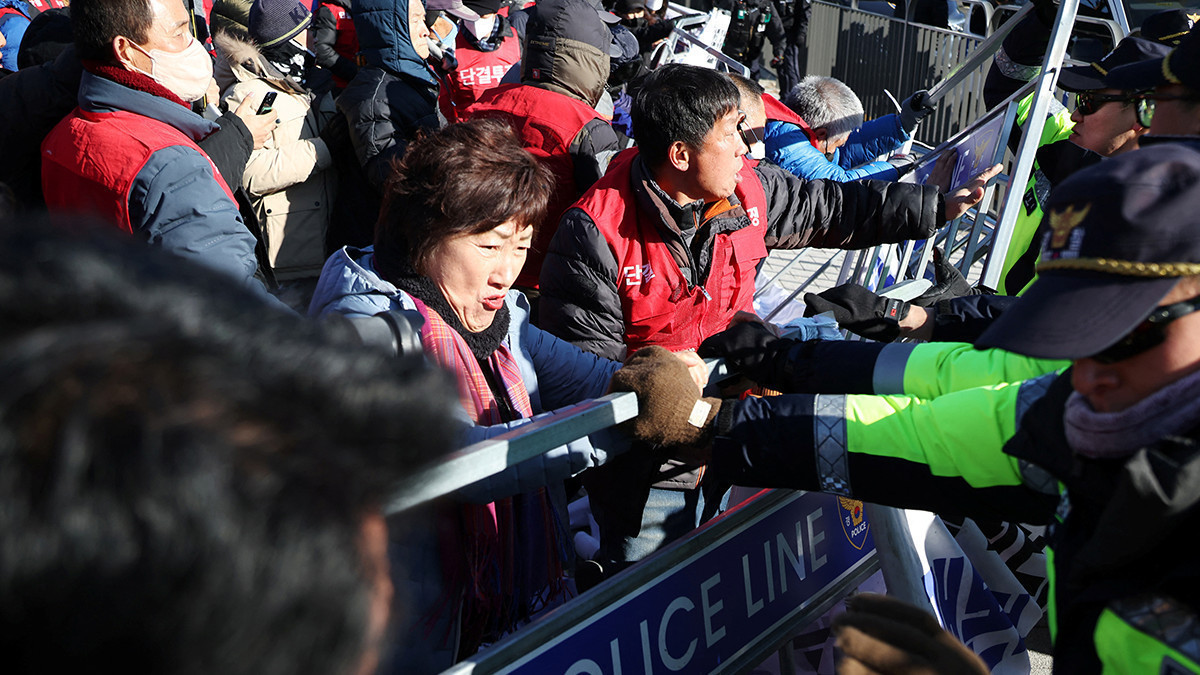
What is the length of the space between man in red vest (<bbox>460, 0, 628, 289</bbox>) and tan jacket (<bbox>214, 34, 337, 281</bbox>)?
926 millimetres

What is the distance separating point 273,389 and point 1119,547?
3.74 feet

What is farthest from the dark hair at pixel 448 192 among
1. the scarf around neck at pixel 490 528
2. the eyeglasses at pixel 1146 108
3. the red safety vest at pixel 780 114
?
the red safety vest at pixel 780 114

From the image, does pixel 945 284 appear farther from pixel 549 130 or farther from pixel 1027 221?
pixel 549 130

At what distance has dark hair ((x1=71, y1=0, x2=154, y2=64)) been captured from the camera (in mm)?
2346

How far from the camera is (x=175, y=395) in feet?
1.77

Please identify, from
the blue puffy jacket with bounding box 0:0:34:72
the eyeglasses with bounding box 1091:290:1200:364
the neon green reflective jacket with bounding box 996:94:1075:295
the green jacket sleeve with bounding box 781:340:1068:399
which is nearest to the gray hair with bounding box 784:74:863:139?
the neon green reflective jacket with bounding box 996:94:1075:295

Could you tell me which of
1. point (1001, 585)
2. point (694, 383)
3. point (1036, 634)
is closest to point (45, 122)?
point (694, 383)

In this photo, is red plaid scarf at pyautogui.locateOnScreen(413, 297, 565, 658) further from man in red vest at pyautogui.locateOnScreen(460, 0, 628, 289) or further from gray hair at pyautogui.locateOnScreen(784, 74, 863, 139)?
gray hair at pyautogui.locateOnScreen(784, 74, 863, 139)

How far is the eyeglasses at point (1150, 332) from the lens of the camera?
1.16 metres

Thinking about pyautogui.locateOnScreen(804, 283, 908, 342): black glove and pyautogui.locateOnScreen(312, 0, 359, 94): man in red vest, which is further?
pyautogui.locateOnScreen(312, 0, 359, 94): man in red vest

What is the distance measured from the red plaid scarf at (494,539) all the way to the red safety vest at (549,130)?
5.19 ft

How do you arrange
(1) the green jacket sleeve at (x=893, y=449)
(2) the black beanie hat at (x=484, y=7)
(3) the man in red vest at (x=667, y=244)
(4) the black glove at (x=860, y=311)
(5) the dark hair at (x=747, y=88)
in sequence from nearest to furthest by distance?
(1) the green jacket sleeve at (x=893, y=449), (4) the black glove at (x=860, y=311), (3) the man in red vest at (x=667, y=244), (5) the dark hair at (x=747, y=88), (2) the black beanie hat at (x=484, y=7)

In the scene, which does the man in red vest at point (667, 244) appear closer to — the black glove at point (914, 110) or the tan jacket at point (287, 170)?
the tan jacket at point (287, 170)

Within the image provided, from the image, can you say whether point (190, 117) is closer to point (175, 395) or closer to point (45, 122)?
point (45, 122)
